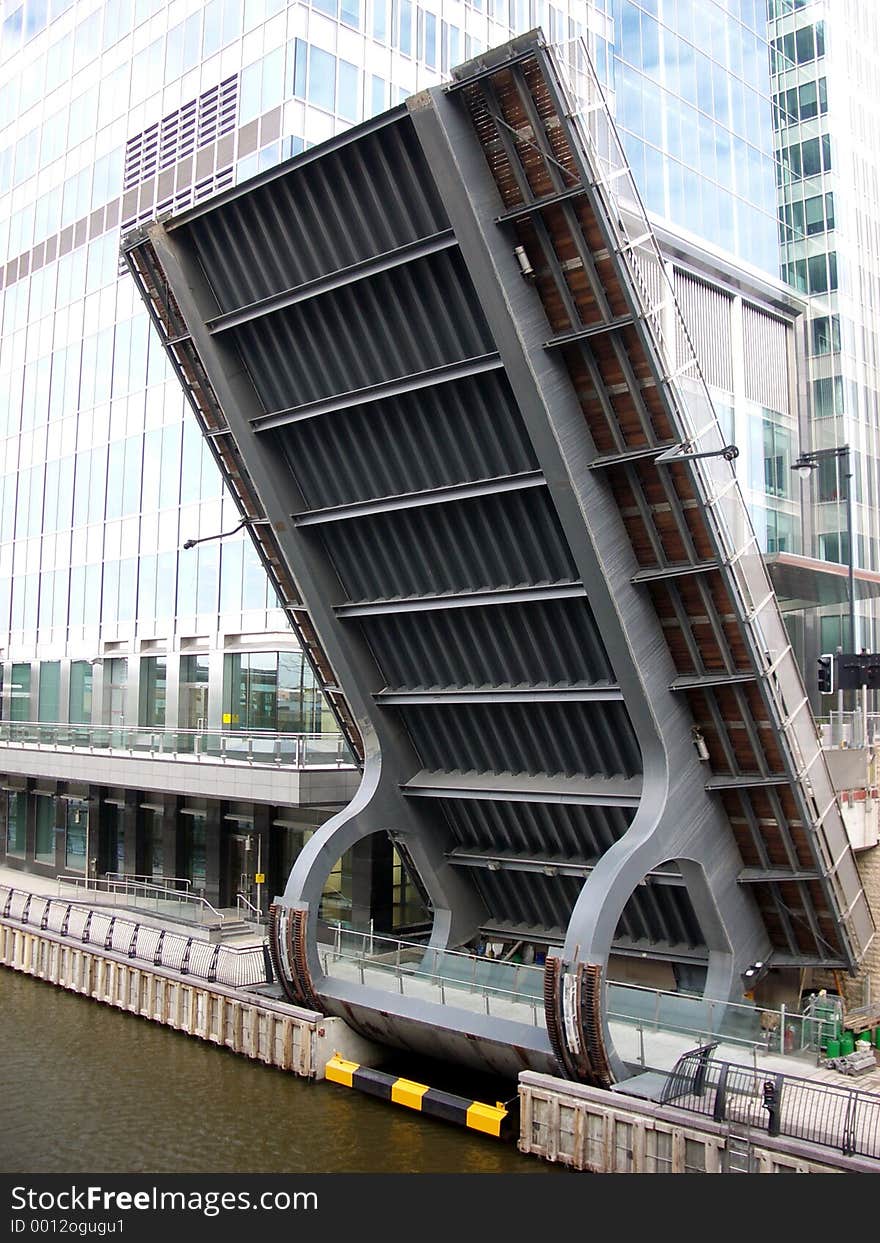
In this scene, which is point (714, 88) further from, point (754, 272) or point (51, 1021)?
point (51, 1021)

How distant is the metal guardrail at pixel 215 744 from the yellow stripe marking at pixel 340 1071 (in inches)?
307

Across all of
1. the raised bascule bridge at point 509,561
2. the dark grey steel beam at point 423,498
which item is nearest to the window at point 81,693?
the raised bascule bridge at point 509,561

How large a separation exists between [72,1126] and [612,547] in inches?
469

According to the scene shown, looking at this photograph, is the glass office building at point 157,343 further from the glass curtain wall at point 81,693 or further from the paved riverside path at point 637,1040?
the paved riverside path at point 637,1040

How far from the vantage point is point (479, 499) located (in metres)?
17.9

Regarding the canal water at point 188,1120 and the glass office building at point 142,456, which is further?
the glass office building at point 142,456

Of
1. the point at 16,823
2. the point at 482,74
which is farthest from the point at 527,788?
the point at 16,823

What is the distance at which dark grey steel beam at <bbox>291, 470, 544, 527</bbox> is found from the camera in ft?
56.1

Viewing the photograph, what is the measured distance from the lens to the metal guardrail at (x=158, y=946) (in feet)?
74.5

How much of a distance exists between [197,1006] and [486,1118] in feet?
24.5

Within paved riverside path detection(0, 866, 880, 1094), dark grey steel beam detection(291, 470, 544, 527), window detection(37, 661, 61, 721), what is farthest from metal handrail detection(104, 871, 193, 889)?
dark grey steel beam detection(291, 470, 544, 527)

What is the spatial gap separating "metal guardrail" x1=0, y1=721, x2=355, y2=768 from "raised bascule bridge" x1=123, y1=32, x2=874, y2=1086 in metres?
4.57

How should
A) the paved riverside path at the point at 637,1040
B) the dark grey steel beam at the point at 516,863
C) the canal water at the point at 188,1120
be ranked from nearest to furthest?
1. the canal water at the point at 188,1120
2. the paved riverside path at the point at 637,1040
3. the dark grey steel beam at the point at 516,863

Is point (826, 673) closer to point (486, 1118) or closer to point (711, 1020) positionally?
point (711, 1020)
